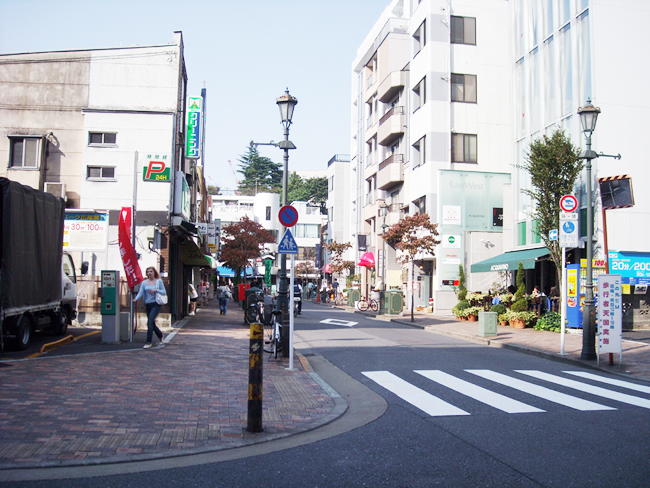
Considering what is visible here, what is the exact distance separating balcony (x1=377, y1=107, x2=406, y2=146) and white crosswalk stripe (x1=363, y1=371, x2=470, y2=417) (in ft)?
107

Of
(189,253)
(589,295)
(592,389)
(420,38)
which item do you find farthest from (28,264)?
(420,38)

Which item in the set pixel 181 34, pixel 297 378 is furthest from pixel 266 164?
pixel 297 378

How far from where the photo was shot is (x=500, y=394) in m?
9.43

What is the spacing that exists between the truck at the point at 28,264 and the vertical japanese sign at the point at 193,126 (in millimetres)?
9615

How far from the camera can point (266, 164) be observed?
10038 centimetres

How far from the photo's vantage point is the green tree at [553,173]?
70.7 feet

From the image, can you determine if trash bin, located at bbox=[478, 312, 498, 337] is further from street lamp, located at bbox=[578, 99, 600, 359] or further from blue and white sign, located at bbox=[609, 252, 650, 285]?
street lamp, located at bbox=[578, 99, 600, 359]

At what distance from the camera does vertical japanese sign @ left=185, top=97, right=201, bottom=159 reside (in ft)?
79.0

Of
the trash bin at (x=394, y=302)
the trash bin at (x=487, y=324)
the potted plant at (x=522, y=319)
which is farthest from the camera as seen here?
the trash bin at (x=394, y=302)

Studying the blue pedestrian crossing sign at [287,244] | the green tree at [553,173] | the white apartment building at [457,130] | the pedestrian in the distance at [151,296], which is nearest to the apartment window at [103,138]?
the pedestrian in the distance at [151,296]

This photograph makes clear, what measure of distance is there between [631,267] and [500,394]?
14.0 metres

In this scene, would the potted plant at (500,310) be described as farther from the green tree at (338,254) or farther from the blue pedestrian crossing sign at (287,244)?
the green tree at (338,254)

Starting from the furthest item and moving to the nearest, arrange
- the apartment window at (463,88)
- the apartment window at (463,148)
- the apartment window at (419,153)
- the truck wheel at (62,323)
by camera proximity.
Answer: the apartment window at (419,153)
the apartment window at (463,88)
the apartment window at (463,148)
the truck wheel at (62,323)

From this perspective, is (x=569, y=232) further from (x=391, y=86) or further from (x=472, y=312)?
(x=391, y=86)
